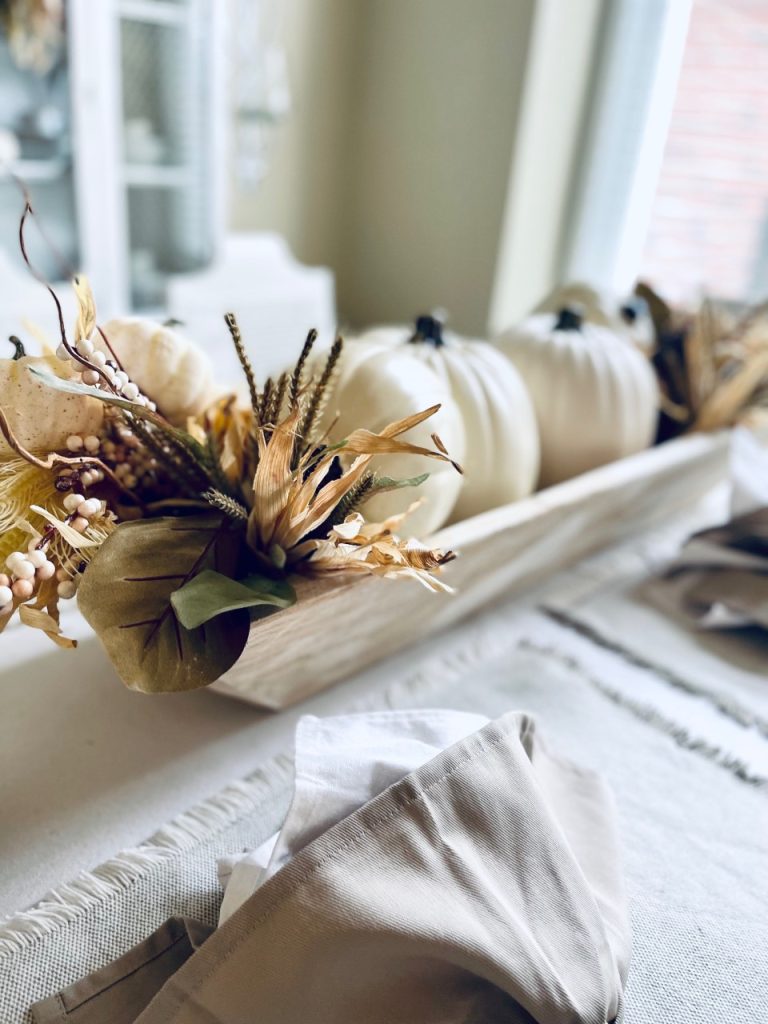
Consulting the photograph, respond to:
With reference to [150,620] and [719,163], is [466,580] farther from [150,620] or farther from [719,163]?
[719,163]

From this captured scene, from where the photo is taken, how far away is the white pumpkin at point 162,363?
48 centimetres

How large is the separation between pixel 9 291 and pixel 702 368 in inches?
51.5

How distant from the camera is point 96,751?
488 millimetres

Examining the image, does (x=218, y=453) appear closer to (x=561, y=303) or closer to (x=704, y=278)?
(x=561, y=303)

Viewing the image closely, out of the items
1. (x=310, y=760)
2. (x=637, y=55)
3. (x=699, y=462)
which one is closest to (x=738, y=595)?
(x=699, y=462)

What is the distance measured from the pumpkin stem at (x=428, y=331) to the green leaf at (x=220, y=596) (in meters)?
0.31

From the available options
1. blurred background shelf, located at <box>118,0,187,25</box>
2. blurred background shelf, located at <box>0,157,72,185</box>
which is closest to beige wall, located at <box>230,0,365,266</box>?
blurred background shelf, located at <box>118,0,187,25</box>

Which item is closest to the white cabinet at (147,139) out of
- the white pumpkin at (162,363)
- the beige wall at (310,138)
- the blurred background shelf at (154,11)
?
the blurred background shelf at (154,11)

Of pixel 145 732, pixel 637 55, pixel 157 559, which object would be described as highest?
pixel 637 55

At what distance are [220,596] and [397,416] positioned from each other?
198mm

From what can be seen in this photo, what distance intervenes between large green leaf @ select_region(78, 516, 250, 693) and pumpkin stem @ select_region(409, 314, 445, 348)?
0.34 meters

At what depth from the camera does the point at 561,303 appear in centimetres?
106

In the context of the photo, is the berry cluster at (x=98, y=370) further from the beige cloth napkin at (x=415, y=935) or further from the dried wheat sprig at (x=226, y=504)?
the beige cloth napkin at (x=415, y=935)

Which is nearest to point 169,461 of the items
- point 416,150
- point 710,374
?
point 710,374
